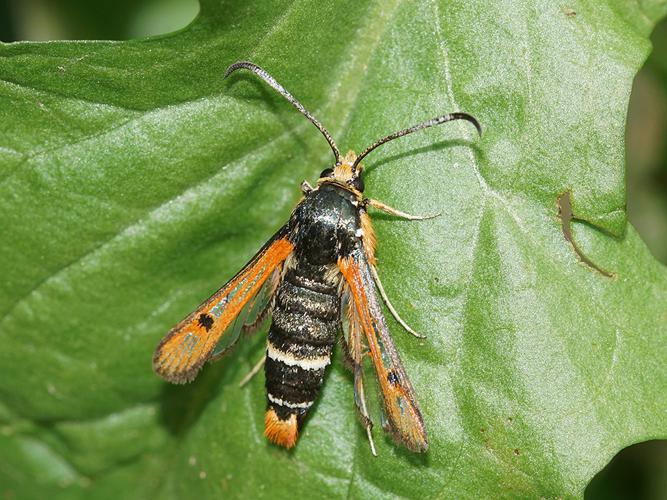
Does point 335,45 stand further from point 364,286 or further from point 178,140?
point 364,286

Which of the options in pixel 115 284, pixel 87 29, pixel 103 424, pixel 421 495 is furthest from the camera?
pixel 87 29

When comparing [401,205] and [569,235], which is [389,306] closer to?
[401,205]

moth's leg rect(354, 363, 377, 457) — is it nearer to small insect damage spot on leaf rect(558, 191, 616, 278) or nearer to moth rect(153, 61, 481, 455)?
moth rect(153, 61, 481, 455)

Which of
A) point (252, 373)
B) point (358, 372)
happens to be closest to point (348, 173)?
point (358, 372)

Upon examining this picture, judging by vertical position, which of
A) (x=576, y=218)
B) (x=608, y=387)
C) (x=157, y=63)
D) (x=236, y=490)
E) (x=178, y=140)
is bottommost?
(x=236, y=490)

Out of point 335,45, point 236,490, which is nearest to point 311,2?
point 335,45

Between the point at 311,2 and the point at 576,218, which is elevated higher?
the point at 311,2

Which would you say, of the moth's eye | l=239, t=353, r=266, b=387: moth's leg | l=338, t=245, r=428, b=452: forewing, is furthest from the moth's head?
l=239, t=353, r=266, b=387: moth's leg
